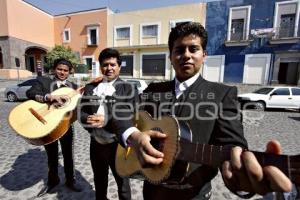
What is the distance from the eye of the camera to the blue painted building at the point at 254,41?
16859 mm

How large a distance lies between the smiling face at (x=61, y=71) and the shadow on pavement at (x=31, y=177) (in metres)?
1.73

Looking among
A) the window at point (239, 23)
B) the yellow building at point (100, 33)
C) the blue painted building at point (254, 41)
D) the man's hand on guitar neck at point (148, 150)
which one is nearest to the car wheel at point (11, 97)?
the yellow building at point (100, 33)

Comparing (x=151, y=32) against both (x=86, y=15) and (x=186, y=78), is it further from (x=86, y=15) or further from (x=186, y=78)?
(x=186, y=78)

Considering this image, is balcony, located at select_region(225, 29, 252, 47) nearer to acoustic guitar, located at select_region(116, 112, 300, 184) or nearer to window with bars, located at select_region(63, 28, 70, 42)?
acoustic guitar, located at select_region(116, 112, 300, 184)

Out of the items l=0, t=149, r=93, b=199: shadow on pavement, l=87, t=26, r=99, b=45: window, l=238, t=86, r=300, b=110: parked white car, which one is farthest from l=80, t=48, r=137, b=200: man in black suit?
l=87, t=26, r=99, b=45: window

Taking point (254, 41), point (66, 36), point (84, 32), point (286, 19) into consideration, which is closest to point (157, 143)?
point (254, 41)

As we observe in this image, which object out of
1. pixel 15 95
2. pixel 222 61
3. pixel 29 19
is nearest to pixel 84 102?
pixel 15 95

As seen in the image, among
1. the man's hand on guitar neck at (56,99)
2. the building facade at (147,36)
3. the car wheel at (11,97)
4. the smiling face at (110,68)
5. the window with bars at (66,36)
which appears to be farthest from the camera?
the window with bars at (66,36)

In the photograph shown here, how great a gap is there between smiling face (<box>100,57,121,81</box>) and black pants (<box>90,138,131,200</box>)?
0.83 metres

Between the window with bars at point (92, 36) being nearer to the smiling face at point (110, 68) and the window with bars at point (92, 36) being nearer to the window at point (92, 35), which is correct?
the window at point (92, 35)

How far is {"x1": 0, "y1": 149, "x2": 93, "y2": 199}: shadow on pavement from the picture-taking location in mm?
3129

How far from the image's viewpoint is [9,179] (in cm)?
338

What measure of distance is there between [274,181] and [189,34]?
101 cm

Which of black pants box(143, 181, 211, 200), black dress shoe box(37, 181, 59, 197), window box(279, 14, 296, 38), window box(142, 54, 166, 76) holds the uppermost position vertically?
window box(279, 14, 296, 38)
